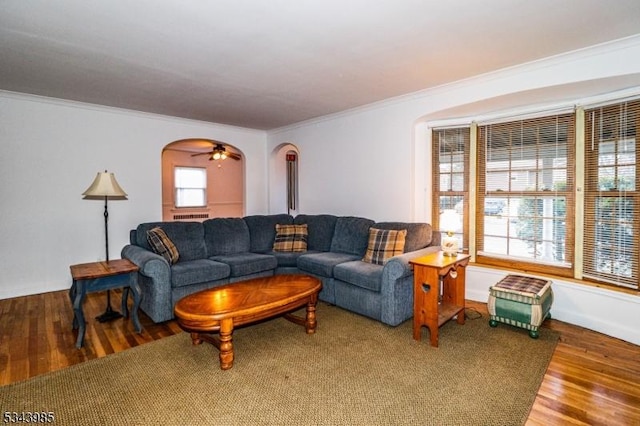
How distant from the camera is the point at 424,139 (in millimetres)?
4270

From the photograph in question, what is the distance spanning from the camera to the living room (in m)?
3.01

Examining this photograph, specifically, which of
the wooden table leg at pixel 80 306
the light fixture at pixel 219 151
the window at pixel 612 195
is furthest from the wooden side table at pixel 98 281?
the window at pixel 612 195

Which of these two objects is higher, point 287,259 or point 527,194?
point 527,194

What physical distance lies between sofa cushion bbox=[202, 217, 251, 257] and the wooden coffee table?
1.36 metres

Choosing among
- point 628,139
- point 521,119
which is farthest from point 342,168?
point 628,139

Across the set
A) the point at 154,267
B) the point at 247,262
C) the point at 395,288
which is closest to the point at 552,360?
the point at 395,288

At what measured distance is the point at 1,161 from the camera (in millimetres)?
3904

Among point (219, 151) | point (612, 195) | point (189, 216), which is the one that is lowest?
point (189, 216)

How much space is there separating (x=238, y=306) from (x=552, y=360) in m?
2.49

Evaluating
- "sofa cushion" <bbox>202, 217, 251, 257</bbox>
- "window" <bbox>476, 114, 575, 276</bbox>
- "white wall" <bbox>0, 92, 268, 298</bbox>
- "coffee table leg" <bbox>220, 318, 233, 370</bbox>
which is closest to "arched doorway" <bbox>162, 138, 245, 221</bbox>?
"white wall" <bbox>0, 92, 268, 298</bbox>

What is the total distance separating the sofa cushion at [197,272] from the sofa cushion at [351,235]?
4.86 feet

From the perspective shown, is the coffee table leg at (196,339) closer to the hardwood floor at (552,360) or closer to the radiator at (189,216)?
the hardwood floor at (552,360)

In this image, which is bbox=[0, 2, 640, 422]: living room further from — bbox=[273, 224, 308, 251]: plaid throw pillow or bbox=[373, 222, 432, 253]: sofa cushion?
bbox=[273, 224, 308, 251]: plaid throw pillow

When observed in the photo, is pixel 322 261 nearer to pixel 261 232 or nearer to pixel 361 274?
pixel 361 274
